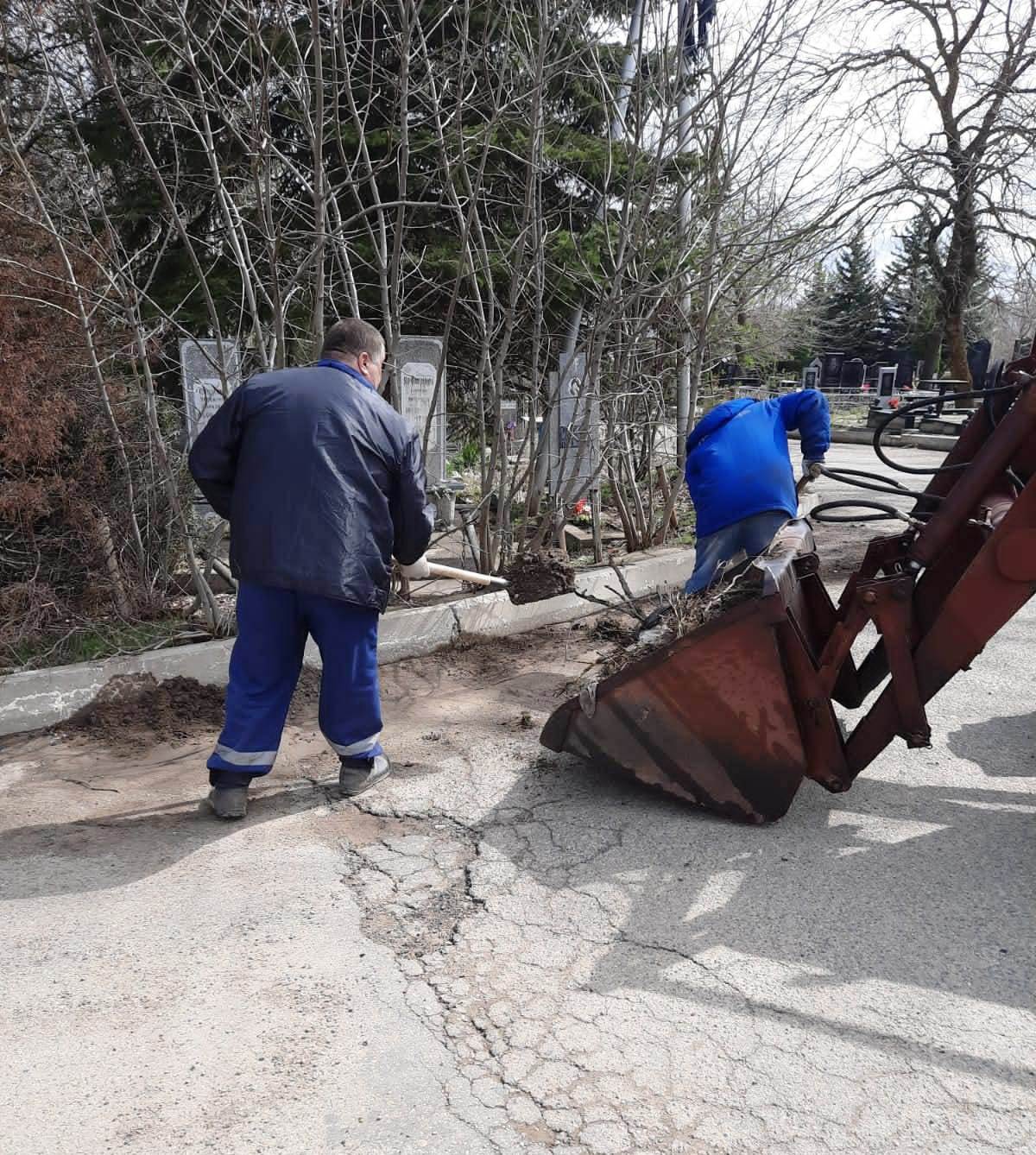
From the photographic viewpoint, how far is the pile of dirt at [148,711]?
15.3 feet

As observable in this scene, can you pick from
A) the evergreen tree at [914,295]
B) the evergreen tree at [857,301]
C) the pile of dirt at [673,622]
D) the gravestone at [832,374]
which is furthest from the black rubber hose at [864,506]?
the evergreen tree at [857,301]

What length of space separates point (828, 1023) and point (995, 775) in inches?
76.5

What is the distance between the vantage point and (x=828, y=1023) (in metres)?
2.58

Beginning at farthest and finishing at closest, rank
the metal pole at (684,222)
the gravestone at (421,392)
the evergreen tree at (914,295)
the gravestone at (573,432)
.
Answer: the evergreen tree at (914,295) < the gravestone at (421,392) < the gravestone at (573,432) < the metal pole at (684,222)

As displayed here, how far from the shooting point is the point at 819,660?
367 centimetres

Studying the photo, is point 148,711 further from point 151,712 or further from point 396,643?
point 396,643

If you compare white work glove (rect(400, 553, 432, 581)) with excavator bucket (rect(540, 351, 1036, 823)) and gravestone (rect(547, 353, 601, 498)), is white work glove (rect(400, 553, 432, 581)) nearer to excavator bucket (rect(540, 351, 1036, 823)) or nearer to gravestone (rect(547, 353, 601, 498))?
excavator bucket (rect(540, 351, 1036, 823))

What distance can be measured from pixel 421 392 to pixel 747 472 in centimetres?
409

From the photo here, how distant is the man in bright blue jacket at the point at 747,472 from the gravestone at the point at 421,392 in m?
3.53

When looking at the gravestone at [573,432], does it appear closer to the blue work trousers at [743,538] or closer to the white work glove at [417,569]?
the blue work trousers at [743,538]

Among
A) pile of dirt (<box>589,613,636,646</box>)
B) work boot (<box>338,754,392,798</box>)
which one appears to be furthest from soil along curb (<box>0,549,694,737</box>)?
work boot (<box>338,754,392,798</box>)

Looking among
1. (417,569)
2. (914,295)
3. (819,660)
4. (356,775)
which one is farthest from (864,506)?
(914,295)

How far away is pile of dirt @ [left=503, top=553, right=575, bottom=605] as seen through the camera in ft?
21.9

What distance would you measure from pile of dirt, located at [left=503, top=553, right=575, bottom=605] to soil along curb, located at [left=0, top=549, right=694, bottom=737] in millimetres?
66
